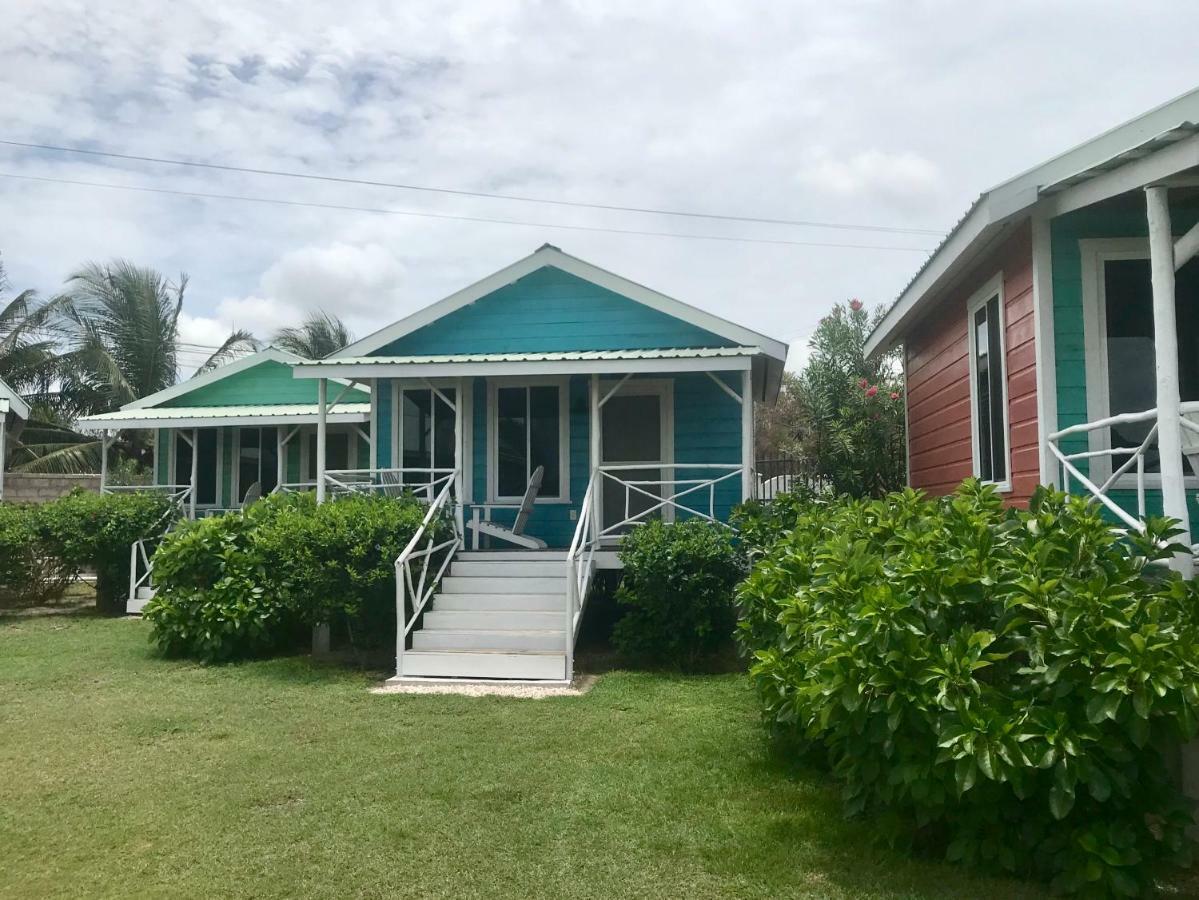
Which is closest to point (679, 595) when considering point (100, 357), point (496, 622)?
point (496, 622)

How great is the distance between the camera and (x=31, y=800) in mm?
5160

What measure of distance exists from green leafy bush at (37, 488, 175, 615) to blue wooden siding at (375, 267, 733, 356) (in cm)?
461

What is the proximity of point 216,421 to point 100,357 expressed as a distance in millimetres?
11959

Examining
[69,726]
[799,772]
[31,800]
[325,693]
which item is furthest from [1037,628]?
[69,726]

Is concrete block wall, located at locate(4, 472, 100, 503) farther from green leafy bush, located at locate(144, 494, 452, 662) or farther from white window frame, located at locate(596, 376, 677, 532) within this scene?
white window frame, located at locate(596, 376, 677, 532)

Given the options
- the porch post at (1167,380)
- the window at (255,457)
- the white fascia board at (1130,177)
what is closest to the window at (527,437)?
the window at (255,457)

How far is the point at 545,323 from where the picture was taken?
39.1 ft

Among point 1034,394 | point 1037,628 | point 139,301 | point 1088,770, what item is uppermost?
point 139,301

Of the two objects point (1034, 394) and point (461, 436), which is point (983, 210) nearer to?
point (1034, 394)

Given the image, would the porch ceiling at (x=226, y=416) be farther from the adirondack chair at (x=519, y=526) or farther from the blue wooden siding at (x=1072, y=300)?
the blue wooden siding at (x=1072, y=300)

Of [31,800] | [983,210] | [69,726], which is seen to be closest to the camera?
[31,800]

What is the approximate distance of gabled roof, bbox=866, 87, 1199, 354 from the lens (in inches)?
192

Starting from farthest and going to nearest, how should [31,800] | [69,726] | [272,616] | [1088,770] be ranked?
[272,616]
[69,726]
[31,800]
[1088,770]

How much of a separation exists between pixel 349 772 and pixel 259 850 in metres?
1.22
